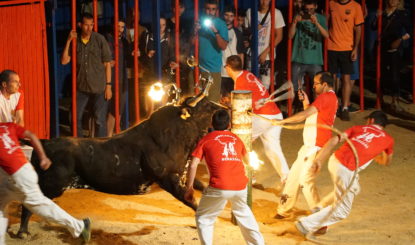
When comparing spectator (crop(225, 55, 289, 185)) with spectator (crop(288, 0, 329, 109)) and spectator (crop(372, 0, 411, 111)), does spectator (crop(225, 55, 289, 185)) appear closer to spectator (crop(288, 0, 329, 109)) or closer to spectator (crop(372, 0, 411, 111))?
spectator (crop(288, 0, 329, 109))

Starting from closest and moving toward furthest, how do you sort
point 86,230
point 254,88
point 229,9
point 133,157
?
point 86,230 → point 133,157 → point 254,88 → point 229,9

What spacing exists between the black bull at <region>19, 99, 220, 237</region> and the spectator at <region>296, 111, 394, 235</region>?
4.65ft

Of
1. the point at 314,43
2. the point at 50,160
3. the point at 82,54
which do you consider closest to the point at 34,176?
the point at 50,160

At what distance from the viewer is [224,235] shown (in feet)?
26.6

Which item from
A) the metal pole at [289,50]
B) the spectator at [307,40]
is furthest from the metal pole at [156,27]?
the spectator at [307,40]

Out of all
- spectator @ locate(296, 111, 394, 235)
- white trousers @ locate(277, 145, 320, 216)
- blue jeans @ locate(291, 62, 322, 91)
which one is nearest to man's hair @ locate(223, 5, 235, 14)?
blue jeans @ locate(291, 62, 322, 91)

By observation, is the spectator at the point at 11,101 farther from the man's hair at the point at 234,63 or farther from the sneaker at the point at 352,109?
the sneaker at the point at 352,109

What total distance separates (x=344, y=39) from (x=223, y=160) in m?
6.57

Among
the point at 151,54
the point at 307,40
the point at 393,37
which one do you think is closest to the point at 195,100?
the point at 151,54

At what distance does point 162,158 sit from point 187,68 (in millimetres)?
3649

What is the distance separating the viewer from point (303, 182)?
8.57m

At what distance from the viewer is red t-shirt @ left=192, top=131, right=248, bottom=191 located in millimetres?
7016

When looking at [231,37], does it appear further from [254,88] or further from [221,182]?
[221,182]

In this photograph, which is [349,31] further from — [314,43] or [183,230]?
[183,230]
